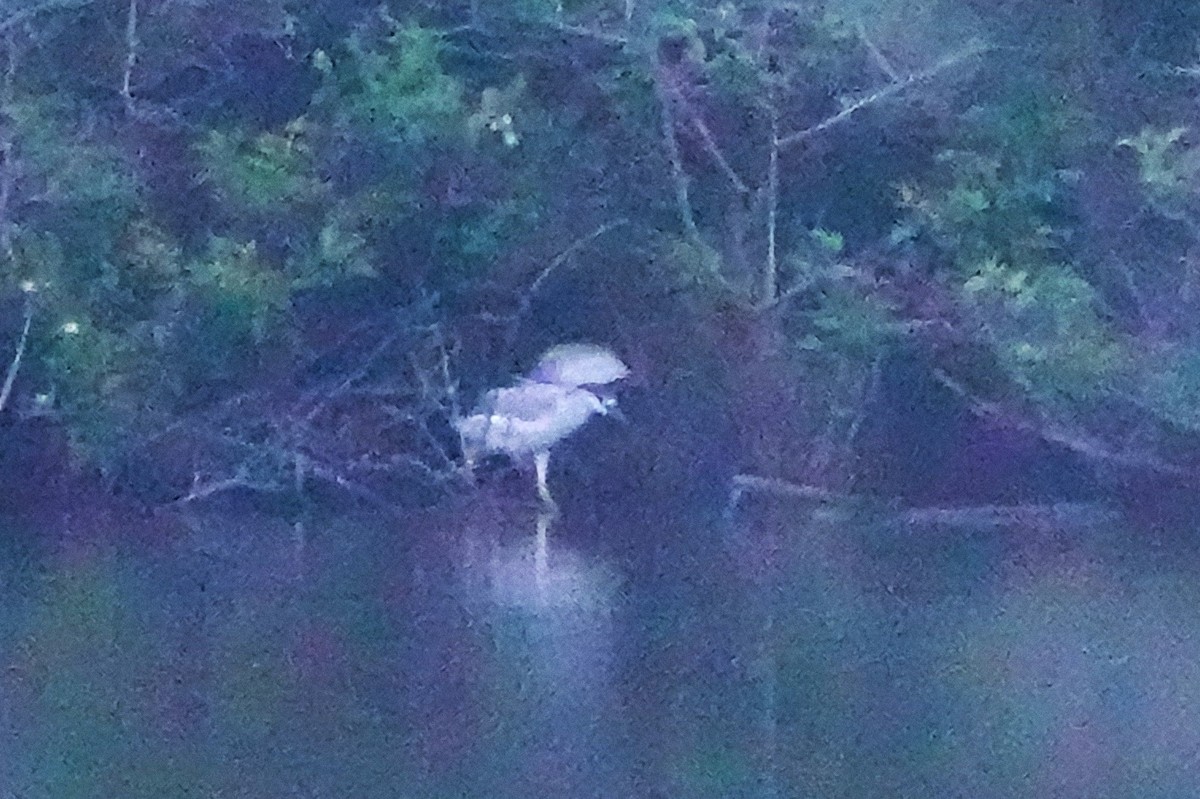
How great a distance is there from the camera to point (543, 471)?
4379mm

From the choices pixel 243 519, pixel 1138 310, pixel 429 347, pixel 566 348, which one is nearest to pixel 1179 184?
pixel 1138 310

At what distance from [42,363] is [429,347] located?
2.80ft

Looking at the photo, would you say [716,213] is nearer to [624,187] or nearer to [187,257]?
[624,187]

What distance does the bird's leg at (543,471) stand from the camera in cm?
434

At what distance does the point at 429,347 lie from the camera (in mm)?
4512

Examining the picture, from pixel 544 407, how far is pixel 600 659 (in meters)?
1.56

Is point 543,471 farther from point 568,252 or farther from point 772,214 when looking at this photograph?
point 772,214

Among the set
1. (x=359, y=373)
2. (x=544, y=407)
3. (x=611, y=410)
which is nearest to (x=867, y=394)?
(x=611, y=410)

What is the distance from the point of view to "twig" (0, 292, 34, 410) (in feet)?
14.3

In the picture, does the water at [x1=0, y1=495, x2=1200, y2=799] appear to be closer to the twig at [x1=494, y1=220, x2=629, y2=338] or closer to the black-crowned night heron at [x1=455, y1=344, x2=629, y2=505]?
the black-crowned night heron at [x1=455, y1=344, x2=629, y2=505]

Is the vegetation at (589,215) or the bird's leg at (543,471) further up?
the vegetation at (589,215)

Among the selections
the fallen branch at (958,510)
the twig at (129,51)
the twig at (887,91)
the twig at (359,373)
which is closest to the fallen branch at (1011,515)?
the fallen branch at (958,510)

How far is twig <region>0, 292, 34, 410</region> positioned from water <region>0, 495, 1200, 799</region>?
0.40 meters

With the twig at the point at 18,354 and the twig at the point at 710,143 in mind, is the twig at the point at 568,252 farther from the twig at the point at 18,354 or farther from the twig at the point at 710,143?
the twig at the point at 18,354
